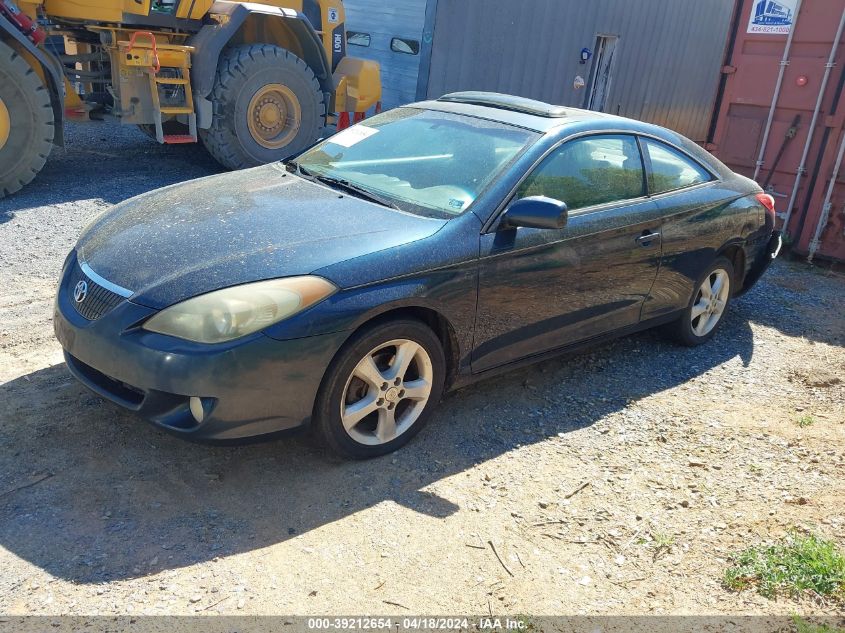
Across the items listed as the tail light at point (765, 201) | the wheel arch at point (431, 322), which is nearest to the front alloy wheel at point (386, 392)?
the wheel arch at point (431, 322)

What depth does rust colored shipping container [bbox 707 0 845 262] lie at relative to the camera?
7.24 m

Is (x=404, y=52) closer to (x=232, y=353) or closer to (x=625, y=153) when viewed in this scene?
(x=625, y=153)

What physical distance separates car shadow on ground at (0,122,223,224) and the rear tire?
5.30 metres

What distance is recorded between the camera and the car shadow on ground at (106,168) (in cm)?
718

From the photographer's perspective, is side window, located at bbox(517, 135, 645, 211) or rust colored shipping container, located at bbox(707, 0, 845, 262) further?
rust colored shipping container, located at bbox(707, 0, 845, 262)

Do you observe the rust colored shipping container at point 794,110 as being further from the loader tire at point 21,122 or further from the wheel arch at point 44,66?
the loader tire at point 21,122

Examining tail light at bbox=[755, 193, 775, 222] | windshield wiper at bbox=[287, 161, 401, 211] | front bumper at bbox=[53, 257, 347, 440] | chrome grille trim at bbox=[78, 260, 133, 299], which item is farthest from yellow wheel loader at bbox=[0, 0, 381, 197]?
tail light at bbox=[755, 193, 775, 222]

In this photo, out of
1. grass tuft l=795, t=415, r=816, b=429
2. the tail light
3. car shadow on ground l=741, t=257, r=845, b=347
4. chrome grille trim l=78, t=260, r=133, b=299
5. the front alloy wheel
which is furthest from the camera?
car shadow on ground l=741, t=257, r=845, b=347

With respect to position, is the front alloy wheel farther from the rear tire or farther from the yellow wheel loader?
the yellow wheel loader

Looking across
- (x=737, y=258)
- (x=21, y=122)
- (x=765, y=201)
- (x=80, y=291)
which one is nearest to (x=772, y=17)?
(x=765, y=201)

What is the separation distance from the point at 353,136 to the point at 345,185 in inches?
25.6

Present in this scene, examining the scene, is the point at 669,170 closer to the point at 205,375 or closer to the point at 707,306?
the point at 707,306

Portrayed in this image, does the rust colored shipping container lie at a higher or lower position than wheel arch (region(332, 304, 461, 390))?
higher

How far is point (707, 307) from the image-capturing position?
5145mm
